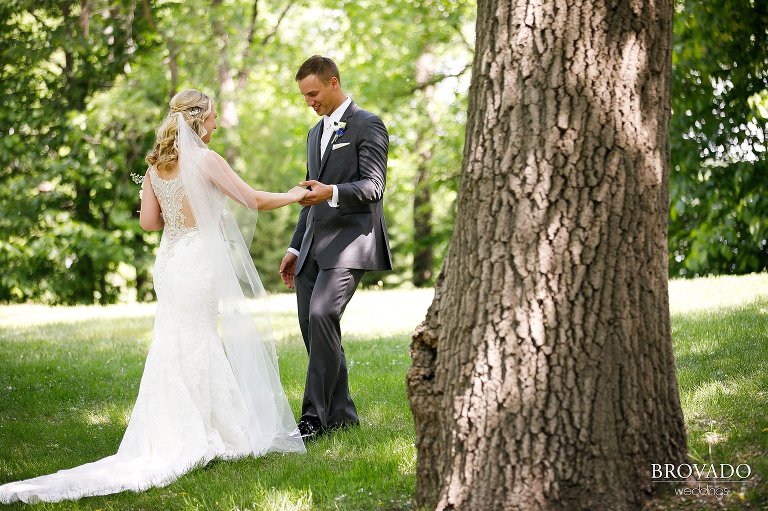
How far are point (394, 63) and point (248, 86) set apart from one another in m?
4.56

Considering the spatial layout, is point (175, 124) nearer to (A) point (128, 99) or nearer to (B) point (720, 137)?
(B) point (720, 137)

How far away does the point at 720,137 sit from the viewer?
13031 mm

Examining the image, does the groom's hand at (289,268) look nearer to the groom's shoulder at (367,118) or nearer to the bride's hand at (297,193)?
the bride's hand at (297,193)

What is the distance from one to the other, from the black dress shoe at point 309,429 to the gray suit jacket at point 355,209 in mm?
1083

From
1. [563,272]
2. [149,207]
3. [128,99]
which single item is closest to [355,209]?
[149,207]

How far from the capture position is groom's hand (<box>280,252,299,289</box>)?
6.07 meters

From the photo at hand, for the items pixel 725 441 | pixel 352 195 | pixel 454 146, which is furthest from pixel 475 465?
pixel 454 146

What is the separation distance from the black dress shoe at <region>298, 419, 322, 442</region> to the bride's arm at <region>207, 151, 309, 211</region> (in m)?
1.50

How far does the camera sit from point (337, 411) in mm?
5762

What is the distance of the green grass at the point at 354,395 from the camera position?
425cm

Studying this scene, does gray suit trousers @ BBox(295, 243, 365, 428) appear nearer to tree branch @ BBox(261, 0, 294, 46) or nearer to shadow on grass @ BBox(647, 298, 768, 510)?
shadow on grass @ BBox(647, 298, 768, 510)

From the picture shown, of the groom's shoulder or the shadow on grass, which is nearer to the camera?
the shadow on grass

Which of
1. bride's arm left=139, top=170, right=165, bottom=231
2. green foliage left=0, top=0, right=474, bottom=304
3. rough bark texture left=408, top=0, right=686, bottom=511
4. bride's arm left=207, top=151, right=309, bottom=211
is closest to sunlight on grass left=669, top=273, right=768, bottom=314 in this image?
bride's arm left=207, top=151, right=309, bottom=211

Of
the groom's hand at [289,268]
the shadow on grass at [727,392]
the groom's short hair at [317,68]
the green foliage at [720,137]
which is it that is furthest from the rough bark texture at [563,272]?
the green foliage at [720,137]
